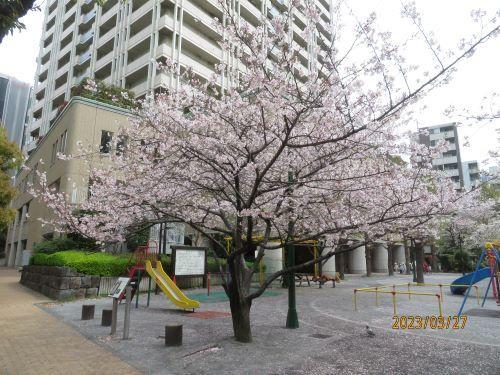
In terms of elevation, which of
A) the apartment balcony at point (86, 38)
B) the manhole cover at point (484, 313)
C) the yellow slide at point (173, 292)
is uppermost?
the apartment balcony at point (86, 38)

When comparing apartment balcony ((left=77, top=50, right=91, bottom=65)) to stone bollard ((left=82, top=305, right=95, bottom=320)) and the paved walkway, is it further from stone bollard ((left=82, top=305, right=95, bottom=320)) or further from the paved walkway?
stone bollard ((left=82, top=305, right=95, bottom=320))

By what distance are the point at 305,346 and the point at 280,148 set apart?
3950 millimetres

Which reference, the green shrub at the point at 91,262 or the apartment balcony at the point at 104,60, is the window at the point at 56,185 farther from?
the apartment balcony at the point at 104,60

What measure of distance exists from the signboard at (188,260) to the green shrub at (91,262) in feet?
7.40

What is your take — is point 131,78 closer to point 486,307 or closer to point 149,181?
point 149,181

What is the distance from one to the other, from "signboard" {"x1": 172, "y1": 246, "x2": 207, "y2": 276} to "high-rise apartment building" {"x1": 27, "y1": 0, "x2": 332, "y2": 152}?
1698 cm

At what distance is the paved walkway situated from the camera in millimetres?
5512

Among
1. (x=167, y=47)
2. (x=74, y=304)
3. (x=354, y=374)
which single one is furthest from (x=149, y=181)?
(x=167, y=47)

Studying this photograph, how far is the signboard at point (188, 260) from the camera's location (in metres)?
13.8

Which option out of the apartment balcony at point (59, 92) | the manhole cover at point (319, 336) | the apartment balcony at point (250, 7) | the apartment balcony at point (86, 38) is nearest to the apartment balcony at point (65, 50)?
the apartment balcony at point (86, 38)

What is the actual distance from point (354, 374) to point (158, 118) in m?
5.47

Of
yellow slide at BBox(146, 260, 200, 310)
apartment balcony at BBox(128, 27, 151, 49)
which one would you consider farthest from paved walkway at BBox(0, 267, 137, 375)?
apartment balcony at BBox(128, 27, 151, 49)

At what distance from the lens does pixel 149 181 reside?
7734mm
